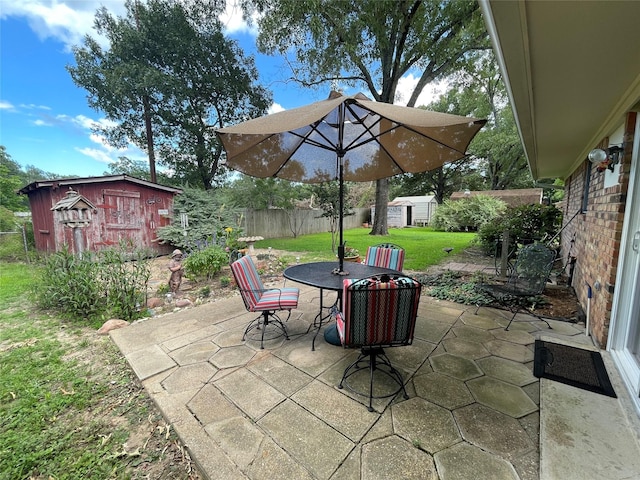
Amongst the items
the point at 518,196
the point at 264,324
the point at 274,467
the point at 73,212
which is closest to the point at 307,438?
the point at 274,467

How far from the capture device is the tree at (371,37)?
899cm

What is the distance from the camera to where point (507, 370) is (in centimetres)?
229

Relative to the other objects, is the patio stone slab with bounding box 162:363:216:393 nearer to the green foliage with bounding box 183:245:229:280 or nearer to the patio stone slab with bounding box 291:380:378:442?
the patio stone slab with bounding box 291:380:378:442

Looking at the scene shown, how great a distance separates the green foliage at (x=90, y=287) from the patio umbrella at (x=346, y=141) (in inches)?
93.4

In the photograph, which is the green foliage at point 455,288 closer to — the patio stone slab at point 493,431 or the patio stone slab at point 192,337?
the patio stone slab at point 493,431

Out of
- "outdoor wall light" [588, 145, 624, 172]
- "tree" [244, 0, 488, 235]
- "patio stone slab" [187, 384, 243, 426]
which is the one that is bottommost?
"patio stone slab" [187, 384, 243, 426]

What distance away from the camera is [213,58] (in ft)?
37.7

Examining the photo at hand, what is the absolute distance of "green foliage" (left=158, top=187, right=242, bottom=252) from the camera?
28.6ft

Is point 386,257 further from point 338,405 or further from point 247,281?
point 338,405

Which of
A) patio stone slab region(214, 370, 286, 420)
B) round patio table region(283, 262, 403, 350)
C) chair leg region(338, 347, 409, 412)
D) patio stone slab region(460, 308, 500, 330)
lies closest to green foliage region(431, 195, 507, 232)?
patio stone slab region(460, 308, 500, 330)

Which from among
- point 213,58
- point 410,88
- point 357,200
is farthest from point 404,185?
point 213,58

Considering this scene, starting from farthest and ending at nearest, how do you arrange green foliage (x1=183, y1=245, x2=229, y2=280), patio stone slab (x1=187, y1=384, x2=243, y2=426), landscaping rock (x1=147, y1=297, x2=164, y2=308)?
green foliage (x1=183, y1=245, x2=229, y2=280)
landscaping rock (x1=147, y1=297, x2=164, y2=308)
patio stone slab (x1=187, y1=384, x2=243, y2=426)

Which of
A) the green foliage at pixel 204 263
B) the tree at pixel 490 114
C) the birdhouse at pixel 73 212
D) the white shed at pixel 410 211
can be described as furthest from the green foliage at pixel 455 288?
the white shed at pixel 410 211

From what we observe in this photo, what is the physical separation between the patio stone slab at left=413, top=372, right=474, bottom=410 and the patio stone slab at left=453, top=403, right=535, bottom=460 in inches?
2.7
